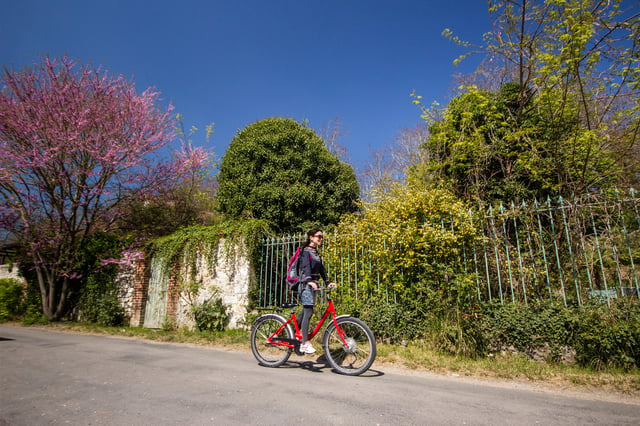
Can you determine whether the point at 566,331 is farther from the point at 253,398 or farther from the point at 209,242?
the point at 209,242

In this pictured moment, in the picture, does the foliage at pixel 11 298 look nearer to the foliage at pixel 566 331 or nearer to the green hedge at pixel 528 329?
the green hedge at pixel 528 329

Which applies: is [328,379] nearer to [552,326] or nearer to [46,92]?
[552,326]

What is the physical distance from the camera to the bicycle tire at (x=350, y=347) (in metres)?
4.31

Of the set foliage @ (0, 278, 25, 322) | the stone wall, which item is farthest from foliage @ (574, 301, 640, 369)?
foliage @ (0, 278, 25, 322)

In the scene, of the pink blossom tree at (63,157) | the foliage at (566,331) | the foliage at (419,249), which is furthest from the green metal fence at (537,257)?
the pink blossom tree at (63,157)

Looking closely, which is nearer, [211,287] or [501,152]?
[211,287]

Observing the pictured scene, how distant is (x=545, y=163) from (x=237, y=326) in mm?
7735

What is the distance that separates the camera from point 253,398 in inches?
129

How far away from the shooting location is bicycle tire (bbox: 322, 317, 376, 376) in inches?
170

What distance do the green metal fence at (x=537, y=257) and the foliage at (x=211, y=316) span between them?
9.73 ft

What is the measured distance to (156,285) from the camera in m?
10.2

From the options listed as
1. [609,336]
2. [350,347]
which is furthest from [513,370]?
[350,347]

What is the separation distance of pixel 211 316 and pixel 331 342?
4.58 metres

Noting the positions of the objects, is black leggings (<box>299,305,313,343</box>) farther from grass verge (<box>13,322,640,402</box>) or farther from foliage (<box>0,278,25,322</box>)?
foliage (<box>0,278,25,322</box>)
